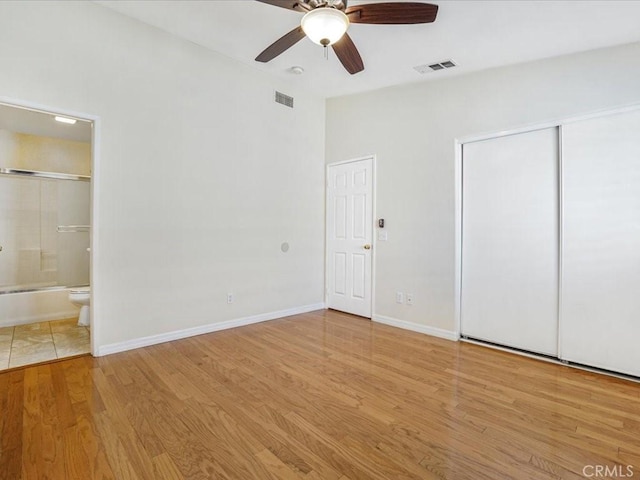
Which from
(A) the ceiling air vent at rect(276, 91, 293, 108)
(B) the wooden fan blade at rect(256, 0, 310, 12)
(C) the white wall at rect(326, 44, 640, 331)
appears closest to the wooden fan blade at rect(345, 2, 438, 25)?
(B) the wooden fan blade at rect(256, 0, 310, 12)

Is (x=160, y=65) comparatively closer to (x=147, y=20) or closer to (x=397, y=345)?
(x=147, y=20)

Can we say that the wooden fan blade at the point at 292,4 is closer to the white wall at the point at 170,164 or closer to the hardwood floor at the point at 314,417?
the white wall at the point at 170,164

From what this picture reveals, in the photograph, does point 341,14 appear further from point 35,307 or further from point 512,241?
point 35,307

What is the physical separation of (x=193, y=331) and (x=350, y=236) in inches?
91.3

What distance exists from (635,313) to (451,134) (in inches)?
88.4

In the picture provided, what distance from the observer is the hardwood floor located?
1.56 meters

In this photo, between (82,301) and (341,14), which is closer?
(341,14)

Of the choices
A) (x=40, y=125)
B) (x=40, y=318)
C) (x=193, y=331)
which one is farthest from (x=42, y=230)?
(x=193, y=331)

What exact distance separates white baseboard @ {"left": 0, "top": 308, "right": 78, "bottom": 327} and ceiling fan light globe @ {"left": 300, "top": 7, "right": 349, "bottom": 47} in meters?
4.49

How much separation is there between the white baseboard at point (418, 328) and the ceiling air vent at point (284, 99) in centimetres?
305

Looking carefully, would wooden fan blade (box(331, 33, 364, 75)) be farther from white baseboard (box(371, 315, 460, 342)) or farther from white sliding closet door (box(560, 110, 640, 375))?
white baseboard (box(371, 315, 460, 342))

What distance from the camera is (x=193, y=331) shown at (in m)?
3.47

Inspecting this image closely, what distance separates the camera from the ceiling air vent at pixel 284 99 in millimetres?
4164

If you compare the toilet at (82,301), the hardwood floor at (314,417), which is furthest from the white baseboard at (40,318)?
the hardwood floor at (314,417)
